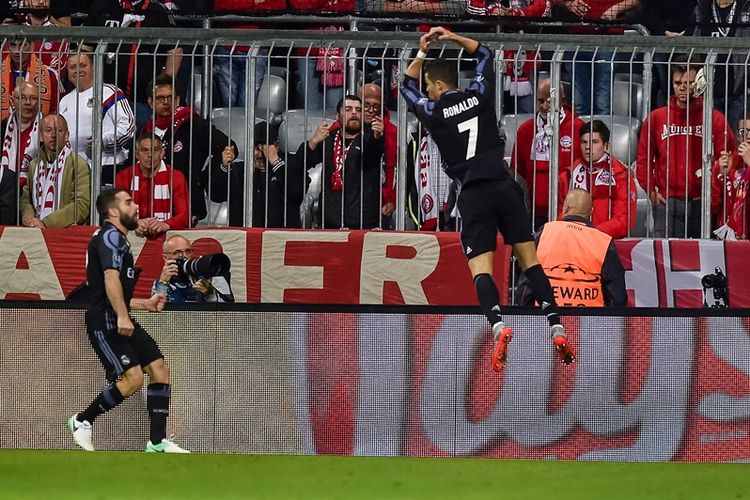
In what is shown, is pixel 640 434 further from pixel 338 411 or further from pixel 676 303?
pixel 338 411

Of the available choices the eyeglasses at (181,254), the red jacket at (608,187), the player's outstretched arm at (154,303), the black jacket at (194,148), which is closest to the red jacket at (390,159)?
the black jacket at (194,148)

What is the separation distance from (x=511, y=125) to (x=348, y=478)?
4.33 metres

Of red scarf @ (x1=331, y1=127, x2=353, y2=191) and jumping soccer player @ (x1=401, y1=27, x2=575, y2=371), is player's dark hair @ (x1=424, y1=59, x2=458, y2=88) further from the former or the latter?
red scarf @ (x1=331, y1=127, x2=353, y2=191)

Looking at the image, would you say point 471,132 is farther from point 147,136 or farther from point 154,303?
point 147,136

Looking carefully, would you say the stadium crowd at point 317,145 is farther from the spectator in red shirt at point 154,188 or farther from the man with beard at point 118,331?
the man with beard at point 118,331

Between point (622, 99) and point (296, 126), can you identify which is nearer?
point (296, 126)

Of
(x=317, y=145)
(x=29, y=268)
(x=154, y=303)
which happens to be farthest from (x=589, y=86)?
(x=29, y=268)

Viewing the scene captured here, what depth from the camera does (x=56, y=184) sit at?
12156 mm

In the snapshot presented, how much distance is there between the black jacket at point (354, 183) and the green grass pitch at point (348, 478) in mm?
2599

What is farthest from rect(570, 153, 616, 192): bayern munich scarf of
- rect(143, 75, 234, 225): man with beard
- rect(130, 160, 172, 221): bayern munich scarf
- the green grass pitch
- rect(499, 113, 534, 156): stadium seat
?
rect(130, 160, 172, 221): bayern munich scarf

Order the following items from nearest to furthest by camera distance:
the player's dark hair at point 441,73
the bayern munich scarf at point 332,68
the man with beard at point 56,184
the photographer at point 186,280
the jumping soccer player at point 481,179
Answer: the jumping soccer player at point 481,179 < the player's dark hair at point 441,73 < the photographer at point 186,280 < the man with beard at point 56,184 < the bayern munich scarf at point 332,68

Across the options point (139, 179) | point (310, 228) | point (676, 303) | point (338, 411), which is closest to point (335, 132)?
point (310, 228)

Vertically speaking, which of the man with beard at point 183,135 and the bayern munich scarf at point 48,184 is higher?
the man with beard at point 183,135

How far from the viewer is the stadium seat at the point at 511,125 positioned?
12.2m
